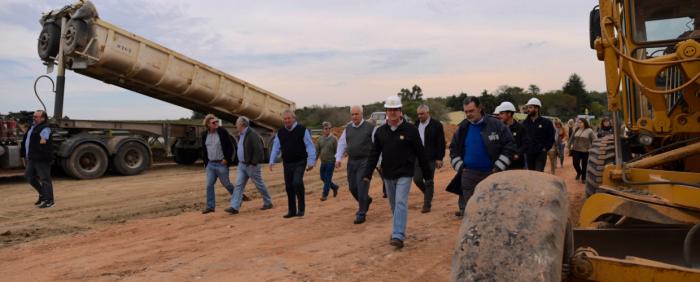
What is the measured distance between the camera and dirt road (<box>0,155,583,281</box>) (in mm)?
5297

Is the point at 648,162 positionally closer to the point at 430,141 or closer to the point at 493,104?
Answer: the point at 430,141

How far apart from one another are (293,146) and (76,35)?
25.1ft

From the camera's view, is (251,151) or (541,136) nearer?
(541,136)

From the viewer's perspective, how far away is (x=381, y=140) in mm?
6500

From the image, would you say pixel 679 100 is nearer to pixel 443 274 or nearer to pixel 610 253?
pixel 610 253

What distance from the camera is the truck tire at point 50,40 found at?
45.6ft

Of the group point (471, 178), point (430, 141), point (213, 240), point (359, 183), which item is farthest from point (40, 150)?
point (471, 178)

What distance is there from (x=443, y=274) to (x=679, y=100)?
229 centimetres

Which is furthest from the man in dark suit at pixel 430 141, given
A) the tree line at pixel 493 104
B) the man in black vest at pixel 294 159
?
the tree line at pixel 493 104

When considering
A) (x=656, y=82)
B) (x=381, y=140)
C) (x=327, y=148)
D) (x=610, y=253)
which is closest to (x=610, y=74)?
(x=656, y=82)

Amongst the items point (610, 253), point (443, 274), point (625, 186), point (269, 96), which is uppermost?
point (269, 96)

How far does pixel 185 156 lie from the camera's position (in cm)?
1877

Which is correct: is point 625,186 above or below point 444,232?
above

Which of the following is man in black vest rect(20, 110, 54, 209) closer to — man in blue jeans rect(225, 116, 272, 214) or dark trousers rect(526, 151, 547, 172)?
man in blue jeans rect(225, 116, 272, 214)
